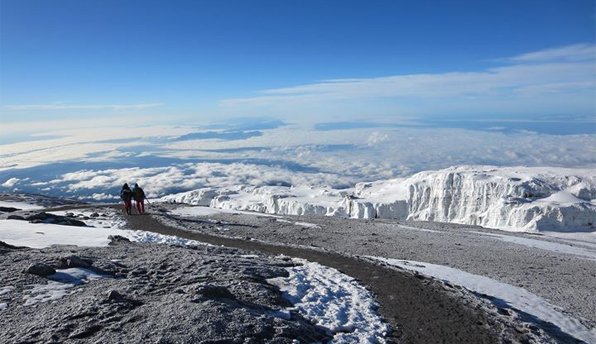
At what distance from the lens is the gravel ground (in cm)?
1741

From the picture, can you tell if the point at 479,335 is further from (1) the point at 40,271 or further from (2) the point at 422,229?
(2) the point at 422,229

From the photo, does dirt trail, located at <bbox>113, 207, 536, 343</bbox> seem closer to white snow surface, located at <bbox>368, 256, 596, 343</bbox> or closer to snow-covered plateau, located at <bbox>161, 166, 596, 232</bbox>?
white snow surface, located at <bbox>368, 256, 596, 343</bbox>

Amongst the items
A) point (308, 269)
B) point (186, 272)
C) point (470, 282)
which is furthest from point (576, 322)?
point (186, 272)

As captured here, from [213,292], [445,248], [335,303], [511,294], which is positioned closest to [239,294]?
[213,292]

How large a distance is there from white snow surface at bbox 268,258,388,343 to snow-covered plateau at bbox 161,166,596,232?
69114 millimetres

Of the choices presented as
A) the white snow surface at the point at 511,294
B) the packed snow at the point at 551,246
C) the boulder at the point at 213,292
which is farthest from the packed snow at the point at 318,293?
Result: the packed snow at the point at 551,246

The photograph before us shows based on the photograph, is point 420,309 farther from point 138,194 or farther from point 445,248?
point 138,194

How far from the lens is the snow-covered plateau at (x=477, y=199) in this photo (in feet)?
240

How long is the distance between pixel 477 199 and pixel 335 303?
90468mm

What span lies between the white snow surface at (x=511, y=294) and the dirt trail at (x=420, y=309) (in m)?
1.56

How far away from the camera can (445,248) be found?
2423 centimetres

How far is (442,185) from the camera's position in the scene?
338ft

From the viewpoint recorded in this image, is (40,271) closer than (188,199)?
Yes

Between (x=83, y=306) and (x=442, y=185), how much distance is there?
334 ft
